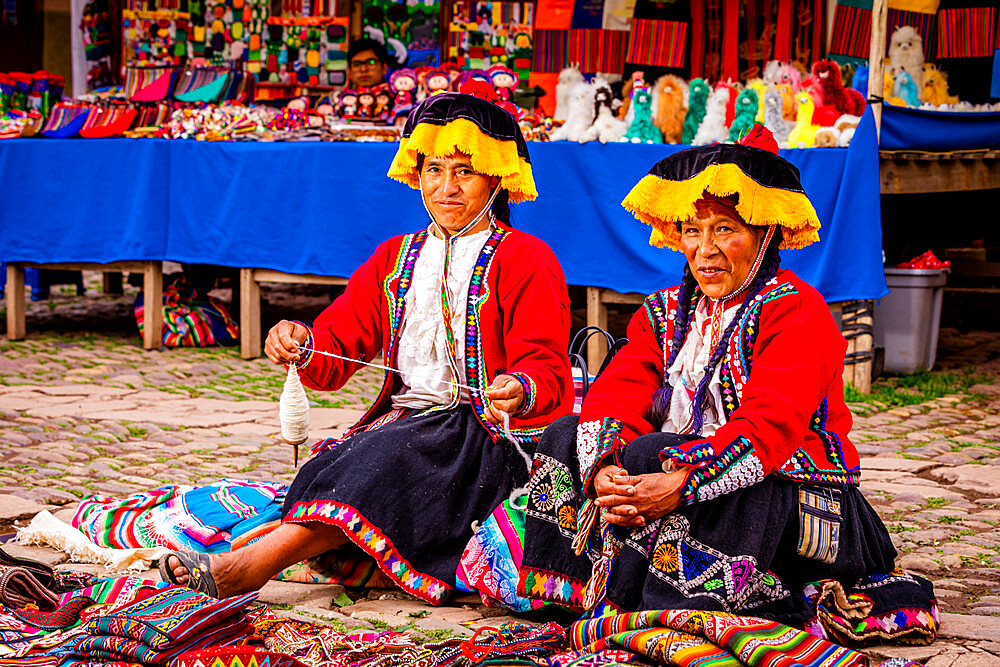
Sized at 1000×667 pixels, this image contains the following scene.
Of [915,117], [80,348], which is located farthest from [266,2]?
[915,117]

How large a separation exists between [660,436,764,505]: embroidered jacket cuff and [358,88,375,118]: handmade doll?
6.11 meters

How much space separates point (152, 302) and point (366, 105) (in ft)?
7.18

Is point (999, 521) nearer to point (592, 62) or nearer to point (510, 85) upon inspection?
point (510, 85)

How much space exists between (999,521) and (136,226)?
5.55 m

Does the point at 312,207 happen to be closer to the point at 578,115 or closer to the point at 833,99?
the point at 578,115

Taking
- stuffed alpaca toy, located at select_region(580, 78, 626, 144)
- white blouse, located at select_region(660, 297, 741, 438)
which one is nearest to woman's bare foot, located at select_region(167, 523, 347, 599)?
white blouse, located at select_region(660, 297, 741, 438)

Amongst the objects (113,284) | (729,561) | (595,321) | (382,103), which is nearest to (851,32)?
(382,103)

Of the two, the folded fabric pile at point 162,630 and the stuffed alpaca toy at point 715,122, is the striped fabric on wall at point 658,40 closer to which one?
the stuffed alpaca toy at point 715,122

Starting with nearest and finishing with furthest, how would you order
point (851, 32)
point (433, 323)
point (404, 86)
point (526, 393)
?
point (526, 393) < point (433, 323) < point (404, 86) < point (851, 32)

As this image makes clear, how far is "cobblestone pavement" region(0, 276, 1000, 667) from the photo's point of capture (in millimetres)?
3066

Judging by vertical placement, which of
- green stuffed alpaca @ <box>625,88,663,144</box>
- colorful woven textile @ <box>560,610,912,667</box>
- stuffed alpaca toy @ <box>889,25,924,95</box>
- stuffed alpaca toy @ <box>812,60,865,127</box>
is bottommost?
colorful woven textile @ <box>560,610,912,667</box>

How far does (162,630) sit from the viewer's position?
2.55m

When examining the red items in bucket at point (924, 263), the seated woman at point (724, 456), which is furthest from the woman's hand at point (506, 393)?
the red items in bucket at point (924, 263)

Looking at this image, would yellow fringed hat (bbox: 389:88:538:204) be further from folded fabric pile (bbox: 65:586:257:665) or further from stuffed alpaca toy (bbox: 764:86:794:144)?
stuffed alpaca toy (bbox: 764:86:794:144)
